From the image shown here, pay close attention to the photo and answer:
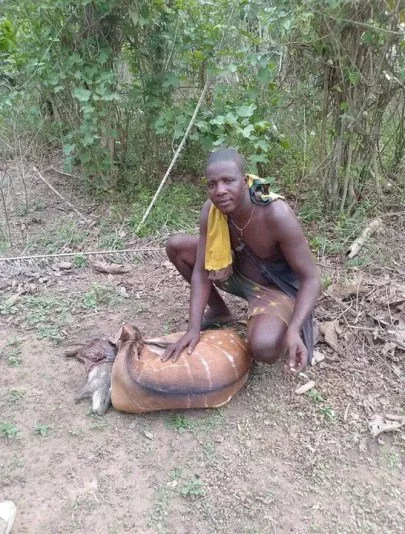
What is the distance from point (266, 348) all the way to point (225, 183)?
780 mm

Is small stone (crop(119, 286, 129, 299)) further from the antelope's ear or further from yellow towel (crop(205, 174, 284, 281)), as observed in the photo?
yellow towel (crop(205, 174, 284, 281))

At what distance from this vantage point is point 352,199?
3918 mm

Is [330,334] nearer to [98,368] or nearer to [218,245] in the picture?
[218,245]

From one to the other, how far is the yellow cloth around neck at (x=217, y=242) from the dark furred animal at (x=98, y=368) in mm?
713

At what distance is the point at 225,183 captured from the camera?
7.28 ft

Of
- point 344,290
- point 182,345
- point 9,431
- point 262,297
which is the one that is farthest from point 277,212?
A: point 9,431

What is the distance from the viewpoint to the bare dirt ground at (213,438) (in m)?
1.90

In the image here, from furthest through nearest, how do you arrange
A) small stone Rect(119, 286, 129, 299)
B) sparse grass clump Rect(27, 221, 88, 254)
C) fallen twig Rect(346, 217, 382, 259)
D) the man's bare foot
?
sparse grass clump Rect(27, 221, 88, 254)
fallen twig Rect(346, 217, 382, 259)
small stone Rect(119, 286, 129, 299)
the man's bare foot

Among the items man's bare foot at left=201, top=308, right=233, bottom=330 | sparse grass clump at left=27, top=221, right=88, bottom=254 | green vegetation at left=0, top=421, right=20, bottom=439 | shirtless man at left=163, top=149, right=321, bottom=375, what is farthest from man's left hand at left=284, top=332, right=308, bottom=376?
sparse grass clump at left=27, top=221, right=88, bottom=254

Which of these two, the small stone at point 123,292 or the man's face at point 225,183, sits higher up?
the man's face at point 225,183

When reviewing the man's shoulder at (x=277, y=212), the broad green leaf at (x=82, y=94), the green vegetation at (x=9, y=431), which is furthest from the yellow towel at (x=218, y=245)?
the broad green leaf at (x=82, y=94)

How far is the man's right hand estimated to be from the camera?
2350 mm

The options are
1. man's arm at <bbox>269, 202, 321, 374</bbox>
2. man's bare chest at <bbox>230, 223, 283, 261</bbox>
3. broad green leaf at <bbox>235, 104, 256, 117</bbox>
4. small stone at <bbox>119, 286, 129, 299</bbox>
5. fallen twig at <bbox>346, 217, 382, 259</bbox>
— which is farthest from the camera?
broad green leaf at <bbox>235, 104, 256, 117</bbox>

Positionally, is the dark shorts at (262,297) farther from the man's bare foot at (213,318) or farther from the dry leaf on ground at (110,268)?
the dry leaf on ground at (110,268)
